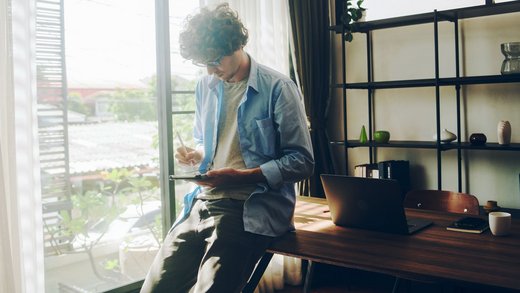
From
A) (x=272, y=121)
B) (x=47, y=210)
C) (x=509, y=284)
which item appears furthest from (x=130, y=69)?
(x=509, y=284)

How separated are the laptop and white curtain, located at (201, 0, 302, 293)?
1.61 meters

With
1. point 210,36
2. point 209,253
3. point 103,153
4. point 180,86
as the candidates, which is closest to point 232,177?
point 209,253

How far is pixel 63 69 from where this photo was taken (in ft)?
9.89

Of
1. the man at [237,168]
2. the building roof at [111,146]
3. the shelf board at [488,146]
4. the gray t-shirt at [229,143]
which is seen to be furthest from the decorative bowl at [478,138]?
the building roof at [111,146]

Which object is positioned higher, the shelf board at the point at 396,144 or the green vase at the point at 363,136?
the green vase at the point at 363,136

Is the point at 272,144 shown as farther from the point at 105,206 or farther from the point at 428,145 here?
the point at 428,145

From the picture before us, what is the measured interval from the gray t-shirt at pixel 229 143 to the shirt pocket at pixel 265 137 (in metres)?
0.09

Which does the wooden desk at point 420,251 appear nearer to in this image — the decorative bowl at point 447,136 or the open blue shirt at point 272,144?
the open blue shirt at point 272,144

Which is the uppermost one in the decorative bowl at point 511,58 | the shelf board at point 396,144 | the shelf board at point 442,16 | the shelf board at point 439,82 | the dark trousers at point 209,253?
the shelf board at point 442,16

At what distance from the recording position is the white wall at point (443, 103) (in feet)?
11.5

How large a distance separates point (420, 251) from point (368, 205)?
32cm

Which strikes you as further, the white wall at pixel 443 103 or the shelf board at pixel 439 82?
the white wall at pixel 443 103

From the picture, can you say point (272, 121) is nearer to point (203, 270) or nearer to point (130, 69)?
point (203, 270)

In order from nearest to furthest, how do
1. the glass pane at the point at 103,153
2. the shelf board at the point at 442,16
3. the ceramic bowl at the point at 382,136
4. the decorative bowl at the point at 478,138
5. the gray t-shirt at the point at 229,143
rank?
1. the gray t-shirt at the point at 229,143
2. the glass pane at the point at 103,153
3. the shelf board at the point at 442,16
4. the decorative bowl at the point at 478,138
5. the ceramic bowl at the point at 382,136
